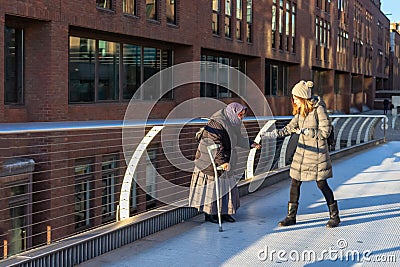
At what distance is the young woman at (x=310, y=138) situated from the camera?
6062 mm

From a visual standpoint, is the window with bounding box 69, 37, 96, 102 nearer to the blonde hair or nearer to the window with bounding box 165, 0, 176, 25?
the window with bounding box 165, 0, 176, 25

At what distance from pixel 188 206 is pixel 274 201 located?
1709 mm

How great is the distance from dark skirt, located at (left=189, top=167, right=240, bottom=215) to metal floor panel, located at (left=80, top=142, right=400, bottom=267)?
0.64ft

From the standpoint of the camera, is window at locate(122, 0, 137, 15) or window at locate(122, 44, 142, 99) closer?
window at locate(122, 0, 137, 15)

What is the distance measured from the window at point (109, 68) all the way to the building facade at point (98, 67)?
33 mm

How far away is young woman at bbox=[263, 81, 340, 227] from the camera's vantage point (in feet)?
19.9

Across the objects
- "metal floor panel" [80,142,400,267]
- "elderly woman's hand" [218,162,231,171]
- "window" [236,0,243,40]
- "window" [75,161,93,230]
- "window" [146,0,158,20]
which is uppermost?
"window" [236,0,243,40]

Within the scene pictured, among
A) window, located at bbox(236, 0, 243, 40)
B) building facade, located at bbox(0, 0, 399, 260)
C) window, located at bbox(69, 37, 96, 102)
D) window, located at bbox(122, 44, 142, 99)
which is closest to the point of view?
building facade, located at bbox(0, 0, 399, 260)

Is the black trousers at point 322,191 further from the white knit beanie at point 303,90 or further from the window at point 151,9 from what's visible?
the window at point 151,9

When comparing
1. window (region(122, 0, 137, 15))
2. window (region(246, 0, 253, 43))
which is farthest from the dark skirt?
window (region(246, 0, 253, 43))

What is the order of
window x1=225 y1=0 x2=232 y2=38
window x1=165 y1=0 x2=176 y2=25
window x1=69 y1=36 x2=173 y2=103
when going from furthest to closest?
1. window x1=225 y1=0 x2=232 y2=38
2. window x1=165 y1=0 x2=176 y2=25
3. window x1=69 y1=36 x2=173 y2=103

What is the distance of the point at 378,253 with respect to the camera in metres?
5.30

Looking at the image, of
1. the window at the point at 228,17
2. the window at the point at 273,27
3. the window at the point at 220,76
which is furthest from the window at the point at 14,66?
the window at the point at 273,27

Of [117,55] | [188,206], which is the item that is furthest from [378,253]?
[117,55]
